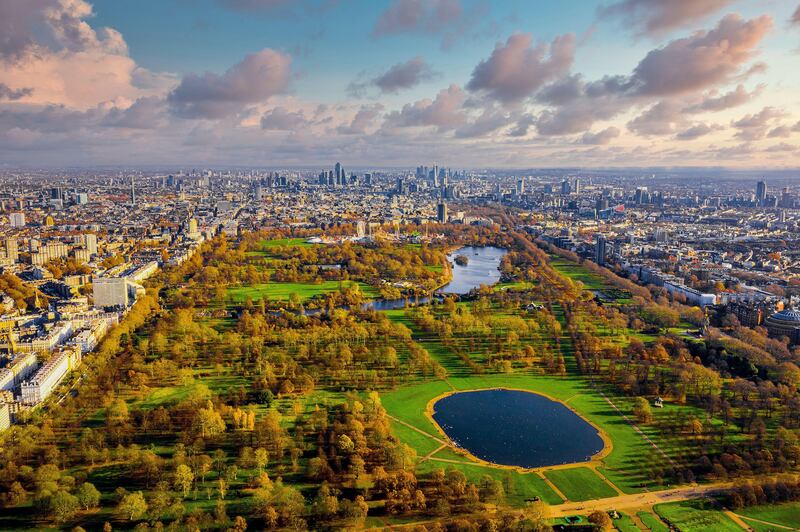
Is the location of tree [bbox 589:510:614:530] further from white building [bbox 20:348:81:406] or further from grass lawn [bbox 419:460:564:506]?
white building [bbox 20:348:81:406]

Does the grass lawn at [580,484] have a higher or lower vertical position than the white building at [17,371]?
lower

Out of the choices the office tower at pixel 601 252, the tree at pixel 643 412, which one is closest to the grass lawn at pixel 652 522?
the tree at pixel 643 412

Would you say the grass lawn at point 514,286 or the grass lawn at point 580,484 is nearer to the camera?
the grass lawn at point 580,484

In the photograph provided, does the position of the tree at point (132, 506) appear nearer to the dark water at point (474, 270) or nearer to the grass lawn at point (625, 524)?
the grass lawn at point (625, 524)

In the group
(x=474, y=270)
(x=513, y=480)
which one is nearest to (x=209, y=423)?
(x=513, y=480)

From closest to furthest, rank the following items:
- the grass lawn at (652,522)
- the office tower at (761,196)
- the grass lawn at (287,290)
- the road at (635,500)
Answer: the grass lawn at (652,522), the road at (635,500), the grass lawn at (287,290), the office tower at (761,196)

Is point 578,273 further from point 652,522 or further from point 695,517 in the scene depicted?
point 652,522

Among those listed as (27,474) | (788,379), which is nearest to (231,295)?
(27,474)

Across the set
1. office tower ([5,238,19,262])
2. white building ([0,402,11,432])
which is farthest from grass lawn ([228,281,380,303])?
office tower ([5,238,19,262])
